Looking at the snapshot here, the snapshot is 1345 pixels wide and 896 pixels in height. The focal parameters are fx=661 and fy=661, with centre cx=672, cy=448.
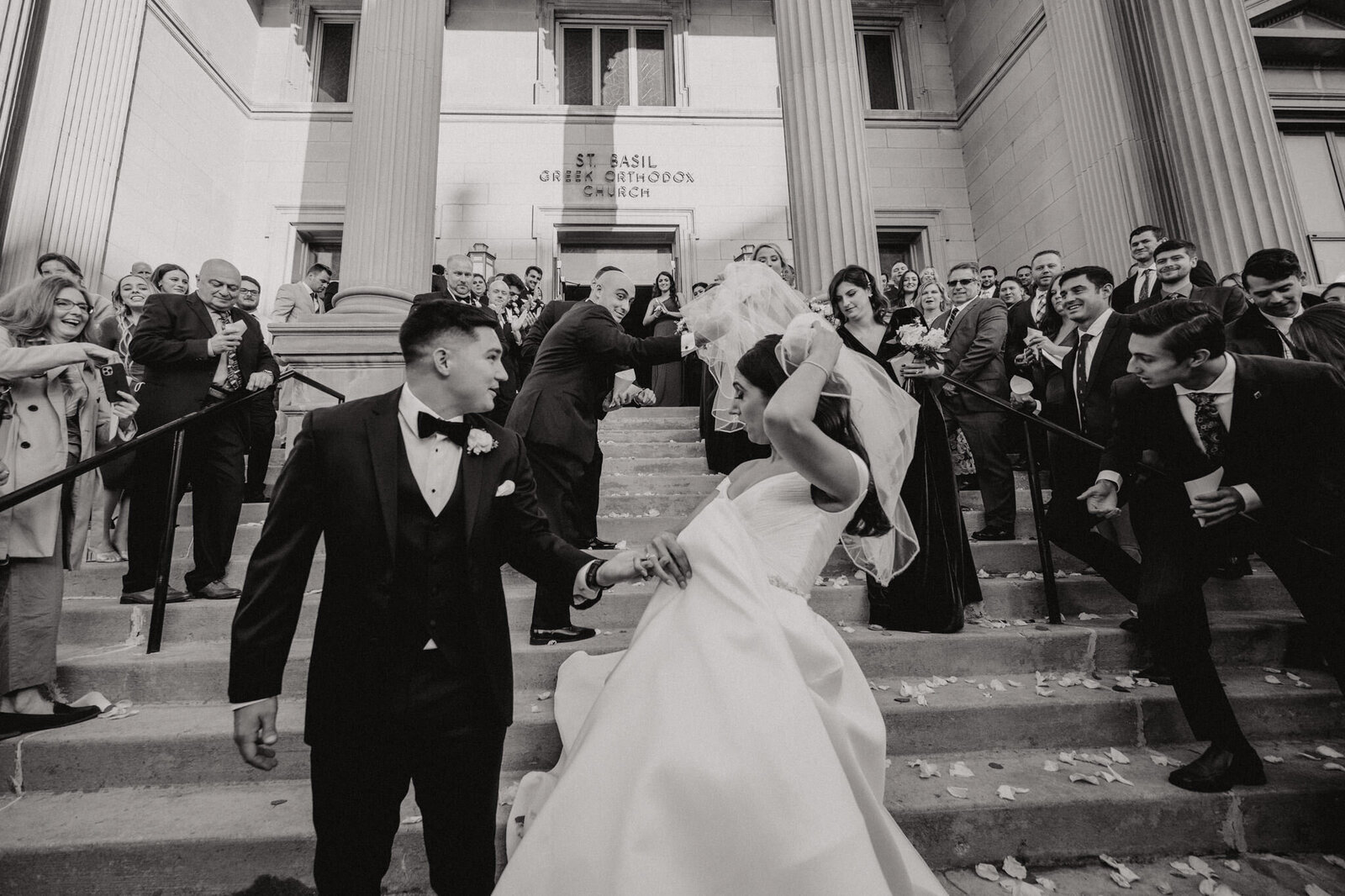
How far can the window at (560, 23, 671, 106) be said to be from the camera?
12977 millimetres

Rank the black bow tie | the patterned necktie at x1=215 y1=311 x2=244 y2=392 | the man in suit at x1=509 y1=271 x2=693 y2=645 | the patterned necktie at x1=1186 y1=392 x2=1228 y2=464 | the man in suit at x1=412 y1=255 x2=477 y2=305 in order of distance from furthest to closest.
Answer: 1. the man in suit at x1=412 y1=255 x2=477 y2=305
2. the patterned necktie at x1=215 y1=311 x2=244 y2=392
3. the man in suit at x1=509 y1=271 x2=693 y2=645
4. the patterned necktie at x1=1186 y1=392 x2=1228 y2=464
5. the black bow tie

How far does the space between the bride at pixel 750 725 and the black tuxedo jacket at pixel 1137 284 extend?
14.2 ft

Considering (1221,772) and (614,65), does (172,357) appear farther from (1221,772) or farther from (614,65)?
(614,65)

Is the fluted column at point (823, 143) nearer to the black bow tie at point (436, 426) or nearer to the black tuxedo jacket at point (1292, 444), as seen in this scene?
the black tuxedo jacket at point (1292, 444)

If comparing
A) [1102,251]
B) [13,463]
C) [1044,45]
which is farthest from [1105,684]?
[1044,45]

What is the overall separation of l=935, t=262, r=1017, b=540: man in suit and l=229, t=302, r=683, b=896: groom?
3.88 m

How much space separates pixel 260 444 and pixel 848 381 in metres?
5.22

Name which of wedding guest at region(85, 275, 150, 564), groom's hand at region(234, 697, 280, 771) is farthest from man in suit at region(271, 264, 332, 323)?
groom's hand at region(234, 697, 280, 771)

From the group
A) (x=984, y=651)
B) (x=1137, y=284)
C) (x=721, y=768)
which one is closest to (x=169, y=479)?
(x=721, y=768)

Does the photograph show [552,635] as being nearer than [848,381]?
No

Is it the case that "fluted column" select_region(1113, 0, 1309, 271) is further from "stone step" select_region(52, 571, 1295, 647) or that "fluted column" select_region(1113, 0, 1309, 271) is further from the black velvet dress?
the black velvet dress

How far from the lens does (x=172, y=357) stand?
4.33 meters

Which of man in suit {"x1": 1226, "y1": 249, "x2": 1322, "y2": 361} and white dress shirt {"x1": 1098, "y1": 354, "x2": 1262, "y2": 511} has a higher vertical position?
man in suit {"x1": 1226, "y1": 249, "x2": 1322, "y2": 361}

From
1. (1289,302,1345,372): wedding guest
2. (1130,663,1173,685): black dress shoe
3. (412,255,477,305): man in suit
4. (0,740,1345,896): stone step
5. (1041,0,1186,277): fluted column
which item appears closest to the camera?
(0,740,1345,896): stone step
